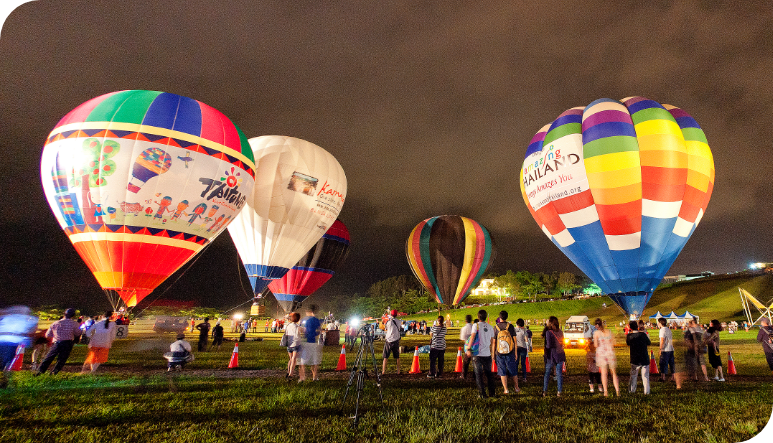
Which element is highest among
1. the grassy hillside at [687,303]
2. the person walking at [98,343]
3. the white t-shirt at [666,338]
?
the grassy hillside at [687,303]

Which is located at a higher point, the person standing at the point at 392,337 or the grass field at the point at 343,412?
the person standing at the point at 392,337

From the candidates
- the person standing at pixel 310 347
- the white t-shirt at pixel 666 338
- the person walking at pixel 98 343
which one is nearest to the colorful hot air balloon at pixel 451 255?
the white t-shirt at pixel 666 338

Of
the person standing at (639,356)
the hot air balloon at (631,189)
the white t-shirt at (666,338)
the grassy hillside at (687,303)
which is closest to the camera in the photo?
the person standing at (639,356)

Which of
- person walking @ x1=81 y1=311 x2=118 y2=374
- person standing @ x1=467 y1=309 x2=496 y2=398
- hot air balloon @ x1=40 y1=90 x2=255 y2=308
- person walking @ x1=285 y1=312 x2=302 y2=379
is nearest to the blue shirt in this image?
person walking @ x1=285 y1=312 x2=302 y2=379

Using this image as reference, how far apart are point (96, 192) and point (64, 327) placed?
592 centimetres

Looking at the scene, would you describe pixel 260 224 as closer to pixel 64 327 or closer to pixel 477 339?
pixel 64 327

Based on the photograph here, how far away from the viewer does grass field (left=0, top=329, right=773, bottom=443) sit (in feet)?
16.5

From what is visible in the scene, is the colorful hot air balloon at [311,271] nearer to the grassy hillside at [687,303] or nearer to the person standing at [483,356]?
the person standing at [483,356]

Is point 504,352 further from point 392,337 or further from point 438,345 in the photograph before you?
point 392,337

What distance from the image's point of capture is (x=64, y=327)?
9719 mm

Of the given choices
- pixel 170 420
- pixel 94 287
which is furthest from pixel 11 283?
pixel 170 420

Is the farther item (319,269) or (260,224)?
(319,269)

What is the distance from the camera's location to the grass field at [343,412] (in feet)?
16.5

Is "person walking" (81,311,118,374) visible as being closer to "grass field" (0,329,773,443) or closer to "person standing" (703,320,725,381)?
"grass field" (0,329,773,443)
